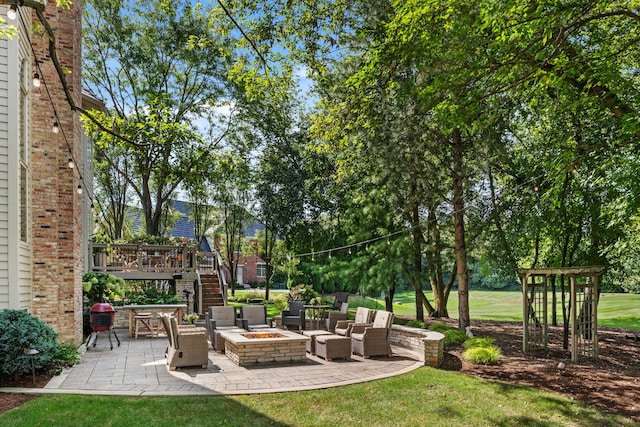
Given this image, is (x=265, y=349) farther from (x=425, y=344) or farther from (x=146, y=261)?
(x=146, y=261)

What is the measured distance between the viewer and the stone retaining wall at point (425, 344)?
30.3 feet

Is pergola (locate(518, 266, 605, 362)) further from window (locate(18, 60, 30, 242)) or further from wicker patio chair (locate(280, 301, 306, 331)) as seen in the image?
window (locate(18, 60, 30, 242))

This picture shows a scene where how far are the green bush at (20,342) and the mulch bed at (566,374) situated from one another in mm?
251

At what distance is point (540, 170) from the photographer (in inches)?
488

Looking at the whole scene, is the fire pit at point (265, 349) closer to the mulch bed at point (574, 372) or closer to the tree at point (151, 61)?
the mulch bed at point (574, 372)

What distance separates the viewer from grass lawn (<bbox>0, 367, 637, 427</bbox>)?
5715mm

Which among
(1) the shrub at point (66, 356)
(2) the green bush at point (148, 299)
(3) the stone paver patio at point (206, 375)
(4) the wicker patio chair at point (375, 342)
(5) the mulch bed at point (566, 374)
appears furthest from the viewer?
(2) the green bush at point (148, 299)

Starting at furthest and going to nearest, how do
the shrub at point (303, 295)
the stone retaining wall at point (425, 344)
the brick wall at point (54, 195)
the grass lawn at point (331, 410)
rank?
the shrub at point (303, 295), the brick wall at point (54, 195), the stone retaining wall at point (425, 344), the grass lawn at point (331, 410)

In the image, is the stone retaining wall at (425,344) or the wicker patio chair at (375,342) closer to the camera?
the stone retaining wall at (425,344)

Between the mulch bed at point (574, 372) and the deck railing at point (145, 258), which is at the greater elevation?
the deck railing at point (145, 258)

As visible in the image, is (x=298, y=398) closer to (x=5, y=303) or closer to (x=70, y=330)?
(x=5, y=303)

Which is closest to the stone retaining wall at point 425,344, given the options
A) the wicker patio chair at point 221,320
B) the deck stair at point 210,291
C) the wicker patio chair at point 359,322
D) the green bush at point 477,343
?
the wicker patio chair at point 359,322

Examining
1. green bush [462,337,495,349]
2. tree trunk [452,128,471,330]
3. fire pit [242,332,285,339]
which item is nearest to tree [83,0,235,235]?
tree trunk [452,128,471,330]

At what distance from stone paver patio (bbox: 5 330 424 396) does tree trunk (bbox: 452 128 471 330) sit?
3086 mm
